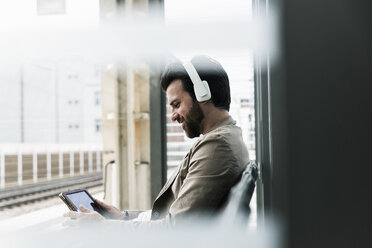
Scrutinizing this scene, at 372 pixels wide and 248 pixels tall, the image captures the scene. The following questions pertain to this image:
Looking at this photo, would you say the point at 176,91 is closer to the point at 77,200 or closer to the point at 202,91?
the point at 202,91

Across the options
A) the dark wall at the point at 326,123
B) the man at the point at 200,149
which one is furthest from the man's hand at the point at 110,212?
the dark wall at the point at 326,123

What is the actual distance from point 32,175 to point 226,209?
36.3ft

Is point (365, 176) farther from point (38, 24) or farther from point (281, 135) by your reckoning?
point (38, 24)

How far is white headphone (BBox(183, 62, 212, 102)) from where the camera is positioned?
44.2 inches

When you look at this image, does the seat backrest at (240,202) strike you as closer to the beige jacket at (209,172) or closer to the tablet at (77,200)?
the beige jacket at (209,172)

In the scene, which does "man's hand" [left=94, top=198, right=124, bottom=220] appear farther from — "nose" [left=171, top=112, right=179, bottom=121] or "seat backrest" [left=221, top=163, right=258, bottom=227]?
"seat backrest" [left=221, top=163, right=258, bottom=227]

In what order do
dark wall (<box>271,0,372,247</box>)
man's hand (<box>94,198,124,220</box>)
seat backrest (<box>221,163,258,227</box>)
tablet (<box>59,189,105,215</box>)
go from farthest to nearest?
1. man's hand (<box>94,198,124,220</box>)
2. tablet (<box>59,189,105,215</box>)
3. seat backrest (<box>221,163,258,227</box>)
4. dark wall (<box>271,0,372,247</box>)

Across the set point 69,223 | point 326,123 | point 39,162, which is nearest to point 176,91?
point 69,223

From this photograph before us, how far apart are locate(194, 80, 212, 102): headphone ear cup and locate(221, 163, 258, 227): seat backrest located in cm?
25

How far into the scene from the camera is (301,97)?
1.58ft

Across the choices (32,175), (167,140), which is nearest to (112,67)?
(167,140)

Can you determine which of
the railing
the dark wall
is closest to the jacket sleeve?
the dark wall

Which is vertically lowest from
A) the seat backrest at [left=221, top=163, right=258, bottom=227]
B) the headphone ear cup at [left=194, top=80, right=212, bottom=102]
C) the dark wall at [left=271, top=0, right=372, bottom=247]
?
the seat backrest at [left=221, top=163, right=258, bottom=227]

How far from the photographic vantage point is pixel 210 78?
1169 millimetres
